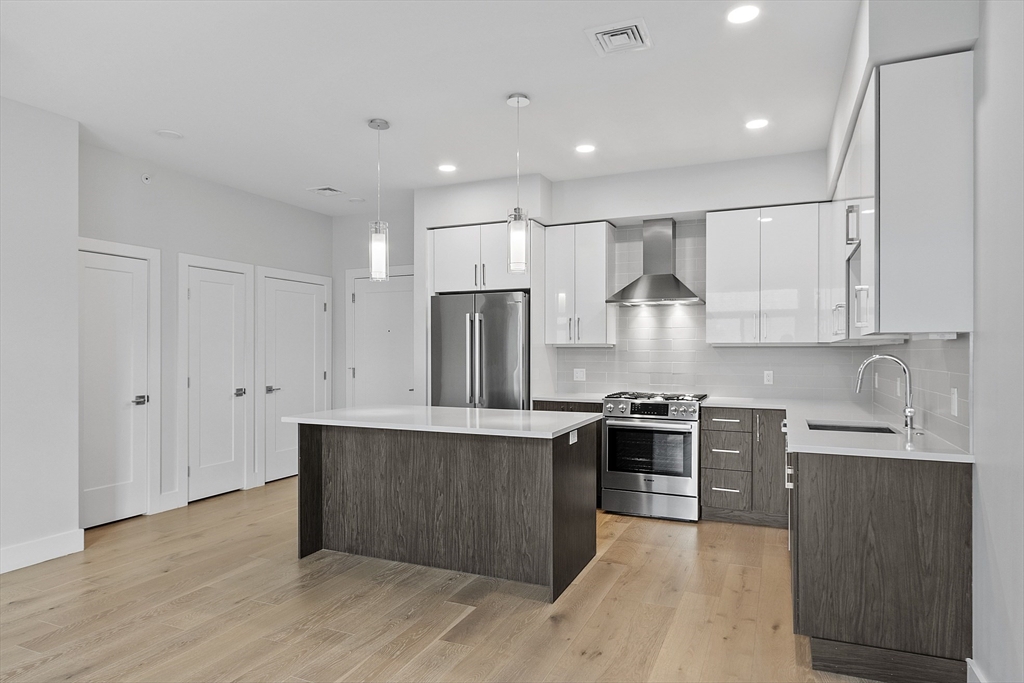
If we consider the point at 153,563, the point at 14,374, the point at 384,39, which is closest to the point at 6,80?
the point at 14,374

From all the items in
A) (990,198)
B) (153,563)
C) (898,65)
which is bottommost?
(153,563)

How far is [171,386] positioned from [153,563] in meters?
1.76

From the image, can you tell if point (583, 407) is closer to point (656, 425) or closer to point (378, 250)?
point (656, 425)

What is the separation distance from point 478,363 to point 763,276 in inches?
93.4

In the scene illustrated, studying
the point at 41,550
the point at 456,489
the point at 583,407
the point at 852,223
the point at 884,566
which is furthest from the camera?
the point at 583,407

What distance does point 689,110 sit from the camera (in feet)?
12.4

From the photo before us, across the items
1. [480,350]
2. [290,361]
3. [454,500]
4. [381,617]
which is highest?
[480,350]

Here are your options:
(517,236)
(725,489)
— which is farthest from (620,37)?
(725,489)

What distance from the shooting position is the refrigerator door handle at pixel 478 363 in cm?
525

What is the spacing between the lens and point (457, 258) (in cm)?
545

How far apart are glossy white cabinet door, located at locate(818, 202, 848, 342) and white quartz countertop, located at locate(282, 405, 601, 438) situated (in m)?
1.57

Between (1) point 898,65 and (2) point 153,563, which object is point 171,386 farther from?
(1) point 898,65

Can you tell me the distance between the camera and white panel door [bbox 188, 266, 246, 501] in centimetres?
521

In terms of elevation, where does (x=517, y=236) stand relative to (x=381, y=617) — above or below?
above
